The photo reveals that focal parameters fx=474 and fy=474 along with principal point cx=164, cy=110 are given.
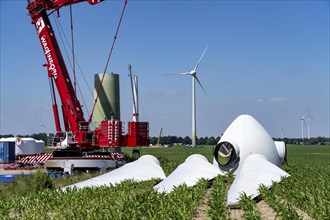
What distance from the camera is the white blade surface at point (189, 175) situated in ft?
46.6

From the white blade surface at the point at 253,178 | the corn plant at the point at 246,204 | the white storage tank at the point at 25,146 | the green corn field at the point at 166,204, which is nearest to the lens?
the green corn field at the point at 166,204

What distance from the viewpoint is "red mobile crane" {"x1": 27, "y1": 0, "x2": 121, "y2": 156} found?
85.9 ft

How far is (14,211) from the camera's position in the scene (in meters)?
11.1

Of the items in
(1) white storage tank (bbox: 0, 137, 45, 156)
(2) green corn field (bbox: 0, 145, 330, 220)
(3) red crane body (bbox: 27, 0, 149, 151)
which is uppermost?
(3) red crane body (bbox: 27, 0, 149, 151)

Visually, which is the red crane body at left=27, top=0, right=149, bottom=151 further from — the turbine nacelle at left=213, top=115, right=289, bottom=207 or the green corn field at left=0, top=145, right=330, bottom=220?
the green corn field at left=0, top=145, right=330, bottom=220

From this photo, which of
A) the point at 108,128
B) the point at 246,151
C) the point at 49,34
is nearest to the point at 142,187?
the point at 246,151

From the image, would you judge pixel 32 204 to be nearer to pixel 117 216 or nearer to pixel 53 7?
pixel 117 216

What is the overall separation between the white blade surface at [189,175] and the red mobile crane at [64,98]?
334 inches

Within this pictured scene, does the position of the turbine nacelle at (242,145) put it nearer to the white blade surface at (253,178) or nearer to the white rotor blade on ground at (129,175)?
the white blade surface at (253,178)

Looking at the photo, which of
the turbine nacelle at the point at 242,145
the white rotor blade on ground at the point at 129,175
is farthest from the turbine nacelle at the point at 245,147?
the white rotor blade on ground at the point at 129,175

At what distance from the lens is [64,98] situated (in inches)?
1052

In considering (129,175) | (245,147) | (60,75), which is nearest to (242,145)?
(245,147)

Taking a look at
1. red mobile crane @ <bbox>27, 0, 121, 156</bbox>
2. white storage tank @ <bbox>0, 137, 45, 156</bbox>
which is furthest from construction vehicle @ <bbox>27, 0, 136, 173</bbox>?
white storage tank @ <bbox>0, 137, 45, 156</bbox>

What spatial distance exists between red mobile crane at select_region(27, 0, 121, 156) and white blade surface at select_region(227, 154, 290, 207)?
35.7 ft
